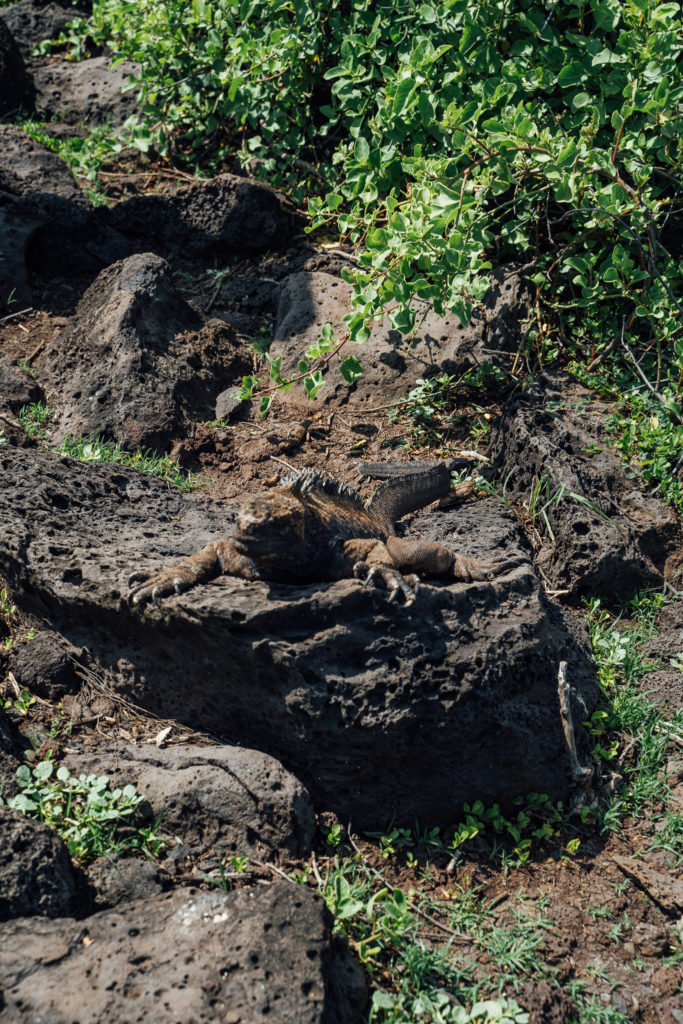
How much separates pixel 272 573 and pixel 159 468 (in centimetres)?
191

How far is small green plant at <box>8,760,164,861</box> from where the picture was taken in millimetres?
2721

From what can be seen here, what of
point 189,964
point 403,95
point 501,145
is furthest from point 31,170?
point 189,964

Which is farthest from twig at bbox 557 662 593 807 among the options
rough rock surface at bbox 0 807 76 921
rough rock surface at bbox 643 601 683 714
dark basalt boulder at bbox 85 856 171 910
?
rough rock surface at bbox 0 807 76 921

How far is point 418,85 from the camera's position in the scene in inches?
185

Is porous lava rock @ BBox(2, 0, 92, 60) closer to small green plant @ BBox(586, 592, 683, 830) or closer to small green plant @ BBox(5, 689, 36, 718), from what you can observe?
small green plant @ BBox(5, 689, 36, 718)

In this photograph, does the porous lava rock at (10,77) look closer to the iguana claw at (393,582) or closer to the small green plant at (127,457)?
the small green plant at (127,457)

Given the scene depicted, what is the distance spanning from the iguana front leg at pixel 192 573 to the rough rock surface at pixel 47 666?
1.73ft

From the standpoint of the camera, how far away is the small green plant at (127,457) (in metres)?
4.68

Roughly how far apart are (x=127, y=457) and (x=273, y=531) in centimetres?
222

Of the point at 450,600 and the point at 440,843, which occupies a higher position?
the point at 450,600

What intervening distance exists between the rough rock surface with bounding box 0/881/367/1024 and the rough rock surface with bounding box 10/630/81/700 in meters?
1.08

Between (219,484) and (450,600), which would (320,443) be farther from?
(450,600)

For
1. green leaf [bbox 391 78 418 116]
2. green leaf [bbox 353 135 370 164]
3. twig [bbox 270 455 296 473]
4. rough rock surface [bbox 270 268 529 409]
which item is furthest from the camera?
rough rock surface [bbox 270 268 529 409]

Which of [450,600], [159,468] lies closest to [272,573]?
[450,600]
